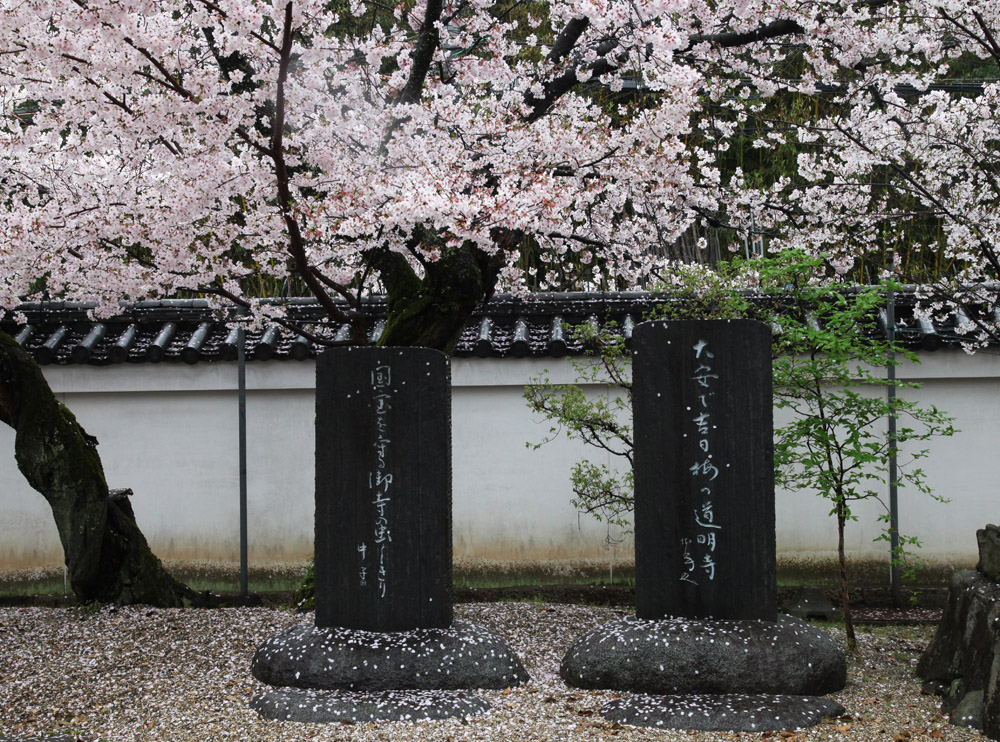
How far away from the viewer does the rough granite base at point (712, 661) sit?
5.02m

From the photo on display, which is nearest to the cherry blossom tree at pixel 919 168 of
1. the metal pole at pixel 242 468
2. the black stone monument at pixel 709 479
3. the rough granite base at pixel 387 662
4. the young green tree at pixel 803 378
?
the young green tree at pixel 803 378

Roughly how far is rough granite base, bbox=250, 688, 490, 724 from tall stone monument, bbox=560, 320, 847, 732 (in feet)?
2.47

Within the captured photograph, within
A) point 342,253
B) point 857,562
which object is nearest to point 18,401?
point 342,253

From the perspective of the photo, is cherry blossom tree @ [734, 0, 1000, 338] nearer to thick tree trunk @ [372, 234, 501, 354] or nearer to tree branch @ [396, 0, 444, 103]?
thick tree trunk @ [372, 234, 501, 354]

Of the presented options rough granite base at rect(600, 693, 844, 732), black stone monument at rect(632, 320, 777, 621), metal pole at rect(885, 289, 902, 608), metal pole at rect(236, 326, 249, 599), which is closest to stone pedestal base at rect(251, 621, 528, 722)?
rough granite base at rect(600, 693, 844, 732)

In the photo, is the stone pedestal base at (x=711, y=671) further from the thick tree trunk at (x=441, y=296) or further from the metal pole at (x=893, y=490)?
the metal pole at (x=893, y=490)

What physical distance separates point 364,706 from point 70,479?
10.7 feet

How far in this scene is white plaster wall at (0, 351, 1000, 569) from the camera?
313 inches

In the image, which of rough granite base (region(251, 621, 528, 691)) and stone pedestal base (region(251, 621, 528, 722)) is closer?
stone pedestal base (region(251, 621, 528, 722))

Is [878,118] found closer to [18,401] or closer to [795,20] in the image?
[795,20]

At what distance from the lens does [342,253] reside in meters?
6.41

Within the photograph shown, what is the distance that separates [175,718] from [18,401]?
312 cm

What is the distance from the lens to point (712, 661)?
→ 5055 millimetres

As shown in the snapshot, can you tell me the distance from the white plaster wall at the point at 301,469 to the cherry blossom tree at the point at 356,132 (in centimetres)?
119
